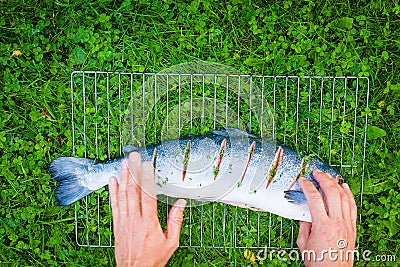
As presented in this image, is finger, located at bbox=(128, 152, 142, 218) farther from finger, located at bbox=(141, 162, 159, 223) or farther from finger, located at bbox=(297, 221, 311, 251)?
finger, located at bbox=(297, 221, 311, 251)

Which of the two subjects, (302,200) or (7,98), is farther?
(7,98)

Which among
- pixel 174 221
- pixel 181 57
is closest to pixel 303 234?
pixel 174 221

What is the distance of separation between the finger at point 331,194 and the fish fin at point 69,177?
1.00 meters

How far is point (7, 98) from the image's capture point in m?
2.87

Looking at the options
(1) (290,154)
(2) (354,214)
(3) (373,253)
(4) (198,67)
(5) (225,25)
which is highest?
(5) (225,25)

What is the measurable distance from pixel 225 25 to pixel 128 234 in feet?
3.32

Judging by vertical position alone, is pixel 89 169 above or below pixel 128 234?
above

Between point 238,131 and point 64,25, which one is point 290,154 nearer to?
point 238,131

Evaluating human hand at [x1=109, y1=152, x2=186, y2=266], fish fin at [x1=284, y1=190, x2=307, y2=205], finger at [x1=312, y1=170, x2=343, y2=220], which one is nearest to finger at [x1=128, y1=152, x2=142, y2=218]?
human hand at [x1=109, y1=152, x2=186, y2=266]

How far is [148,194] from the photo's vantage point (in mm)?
2736

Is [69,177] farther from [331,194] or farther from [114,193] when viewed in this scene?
[331,194]

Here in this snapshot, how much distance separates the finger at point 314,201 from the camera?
2.67m

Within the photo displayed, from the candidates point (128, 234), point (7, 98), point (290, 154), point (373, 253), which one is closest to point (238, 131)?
point (290, 154)

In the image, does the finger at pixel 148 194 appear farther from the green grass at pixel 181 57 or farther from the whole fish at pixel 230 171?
the green grass at pixel 181 57
